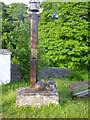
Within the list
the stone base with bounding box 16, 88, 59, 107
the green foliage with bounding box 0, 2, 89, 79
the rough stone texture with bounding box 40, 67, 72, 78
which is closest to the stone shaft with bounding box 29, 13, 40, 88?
the stone base with bounding box 16, 88, 59, 107

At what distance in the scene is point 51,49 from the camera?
10320mm

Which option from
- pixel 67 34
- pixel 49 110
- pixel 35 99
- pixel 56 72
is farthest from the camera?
pixel 56 72

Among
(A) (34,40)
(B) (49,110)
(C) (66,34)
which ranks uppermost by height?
(A) (34,40)

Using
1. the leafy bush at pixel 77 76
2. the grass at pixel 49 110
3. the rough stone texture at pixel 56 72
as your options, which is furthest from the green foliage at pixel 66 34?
the grass at pixel 49 110

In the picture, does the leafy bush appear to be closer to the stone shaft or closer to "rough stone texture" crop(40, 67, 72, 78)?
"rough stone texture" crop(40, 67, 72, 78)

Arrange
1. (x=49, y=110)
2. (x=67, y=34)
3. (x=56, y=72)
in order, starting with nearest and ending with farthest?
(x=49, y=110), (x=67, y=34), (x=56, y=72)

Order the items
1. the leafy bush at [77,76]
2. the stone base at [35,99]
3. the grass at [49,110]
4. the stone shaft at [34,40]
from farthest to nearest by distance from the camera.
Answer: the leafy bush at [77,76] → the stone shaft at [34,40] → the stone base at [35,99] → the grass at [49,110]

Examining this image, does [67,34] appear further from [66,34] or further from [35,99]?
[35,99]

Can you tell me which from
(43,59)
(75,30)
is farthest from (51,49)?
(43,59)

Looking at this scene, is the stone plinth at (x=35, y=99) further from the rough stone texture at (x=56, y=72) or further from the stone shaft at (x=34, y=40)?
the rough stone texture at (x=56, y=72)

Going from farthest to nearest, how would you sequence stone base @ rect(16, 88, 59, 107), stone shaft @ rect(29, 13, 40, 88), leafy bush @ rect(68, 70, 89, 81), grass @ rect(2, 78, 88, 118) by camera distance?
leafy bush @ rect(68, 70, 89, 81) → stone shaft @ rect(29, 13, 40, 88) → stone base @ rect(16, 88, 59, 107) → grass @ rect(2, 78, 88, 118)

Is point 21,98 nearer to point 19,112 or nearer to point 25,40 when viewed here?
point 19,112

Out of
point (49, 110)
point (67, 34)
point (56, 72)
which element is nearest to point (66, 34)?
point (67, 34)

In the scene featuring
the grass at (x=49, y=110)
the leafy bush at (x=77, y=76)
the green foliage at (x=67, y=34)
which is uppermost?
the green foliage at (x=67, y=34)
